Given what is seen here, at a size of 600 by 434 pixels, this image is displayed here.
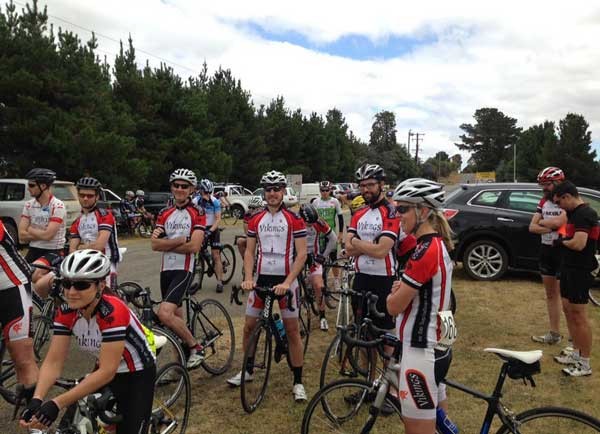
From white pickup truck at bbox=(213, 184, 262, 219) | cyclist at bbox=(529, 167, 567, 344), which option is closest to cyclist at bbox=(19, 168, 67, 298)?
cyclist at bbox=(529, 167, 567, 344)

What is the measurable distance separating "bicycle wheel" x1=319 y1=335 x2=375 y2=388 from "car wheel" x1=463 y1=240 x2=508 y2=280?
217 inches

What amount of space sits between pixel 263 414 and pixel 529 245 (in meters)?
6.52

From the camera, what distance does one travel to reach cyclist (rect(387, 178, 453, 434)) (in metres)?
2.62

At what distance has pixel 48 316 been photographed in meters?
5.24

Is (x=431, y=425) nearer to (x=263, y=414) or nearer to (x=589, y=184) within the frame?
(x=263, y=414)

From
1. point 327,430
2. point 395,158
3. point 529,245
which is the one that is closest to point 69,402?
point 327,430

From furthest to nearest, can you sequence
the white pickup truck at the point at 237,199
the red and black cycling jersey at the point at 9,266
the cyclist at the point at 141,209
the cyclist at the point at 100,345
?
the white pickup truck at the point at 237,199 → the cyclist at the point at 141,209 → the red and black cycling jersey at the point at 9,266 → the cyclist at the point at 100,345

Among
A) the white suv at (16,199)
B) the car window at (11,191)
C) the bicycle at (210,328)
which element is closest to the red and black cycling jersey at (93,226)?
the bicycle at (210,328)

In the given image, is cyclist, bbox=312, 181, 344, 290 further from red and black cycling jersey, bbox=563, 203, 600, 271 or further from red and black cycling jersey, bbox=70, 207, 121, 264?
red and black cycling jersey, bbox=563, 203, 600, 271

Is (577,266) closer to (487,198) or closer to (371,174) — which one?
(371,174)

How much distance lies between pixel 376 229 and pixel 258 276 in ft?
4.06

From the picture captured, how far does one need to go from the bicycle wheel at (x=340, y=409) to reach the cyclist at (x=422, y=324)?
1.62 ft

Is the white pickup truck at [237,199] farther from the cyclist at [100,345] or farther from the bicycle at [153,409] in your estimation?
the cyclist at [100,345]

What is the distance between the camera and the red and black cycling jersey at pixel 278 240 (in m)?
4.55
